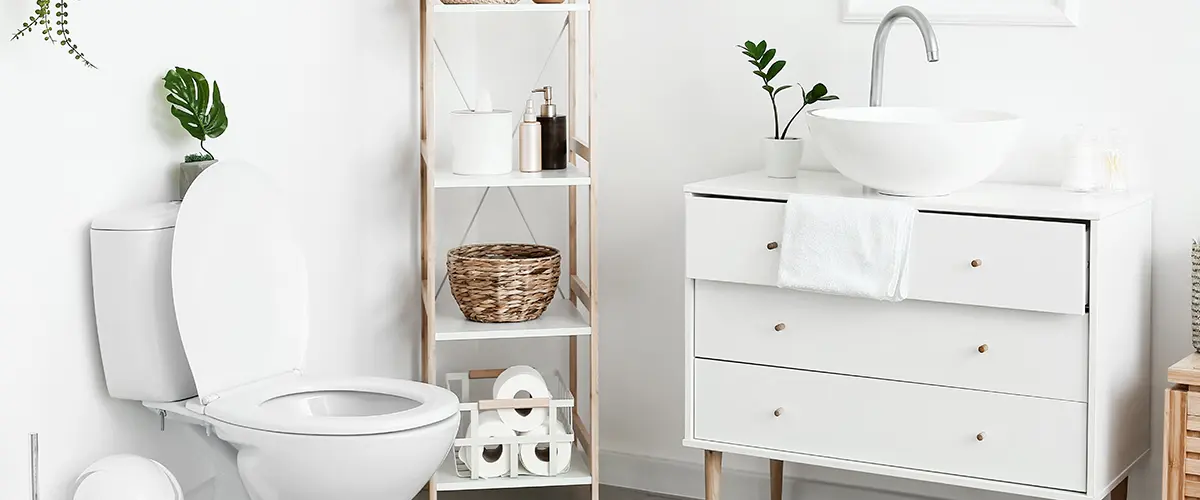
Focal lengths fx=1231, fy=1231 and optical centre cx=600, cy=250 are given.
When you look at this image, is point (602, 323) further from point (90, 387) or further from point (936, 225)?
point (90, 387)

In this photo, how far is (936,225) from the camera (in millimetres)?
2201

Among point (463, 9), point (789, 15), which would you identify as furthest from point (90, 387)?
point (789, 15)

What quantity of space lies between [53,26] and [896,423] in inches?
63.7

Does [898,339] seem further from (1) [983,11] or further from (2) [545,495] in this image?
(2) [545,495]

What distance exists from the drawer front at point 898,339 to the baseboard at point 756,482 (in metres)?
0.54

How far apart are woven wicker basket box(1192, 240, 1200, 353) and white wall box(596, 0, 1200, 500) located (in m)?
0.16

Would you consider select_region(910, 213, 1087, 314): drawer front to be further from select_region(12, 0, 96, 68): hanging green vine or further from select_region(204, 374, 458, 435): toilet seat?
select_region(12, 0, 96, 68): hanging green vine

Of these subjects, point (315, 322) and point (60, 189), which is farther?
point (315, 322)

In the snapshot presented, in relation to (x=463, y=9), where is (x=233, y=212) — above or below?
below

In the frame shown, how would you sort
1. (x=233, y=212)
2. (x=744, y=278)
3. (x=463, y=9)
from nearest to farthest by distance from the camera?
(x=233, y=212), (x=744, y=278), (x=463, y=9)

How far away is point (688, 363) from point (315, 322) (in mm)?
811

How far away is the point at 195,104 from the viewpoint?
7.15 ft

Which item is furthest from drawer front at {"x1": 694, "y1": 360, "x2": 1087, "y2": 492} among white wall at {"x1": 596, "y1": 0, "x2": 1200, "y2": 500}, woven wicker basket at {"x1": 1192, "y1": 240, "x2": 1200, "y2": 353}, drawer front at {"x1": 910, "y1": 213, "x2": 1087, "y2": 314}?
white wall at {"x1": 596, "y1": 0, "x2": 1200, "y2": 500}

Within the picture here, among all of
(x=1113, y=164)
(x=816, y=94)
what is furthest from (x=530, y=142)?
(x=1113, y=164)
